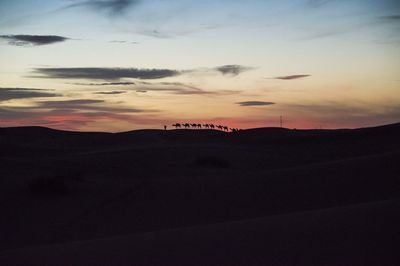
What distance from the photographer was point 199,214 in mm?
13977

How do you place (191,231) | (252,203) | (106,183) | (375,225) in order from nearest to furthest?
(375,225) < (191,231) < (252,203) < (106,183)

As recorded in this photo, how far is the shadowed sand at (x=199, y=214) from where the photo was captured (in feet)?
26.5

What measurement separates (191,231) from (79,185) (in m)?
8.79

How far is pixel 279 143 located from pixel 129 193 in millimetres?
27388

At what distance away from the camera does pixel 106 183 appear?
61.7 feet

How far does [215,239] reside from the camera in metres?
8.91

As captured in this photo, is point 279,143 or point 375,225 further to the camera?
point 279,143

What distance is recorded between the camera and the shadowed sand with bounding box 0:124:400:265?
8070 millimetres

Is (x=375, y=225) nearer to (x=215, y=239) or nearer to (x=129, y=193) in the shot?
(x=215, y=239)

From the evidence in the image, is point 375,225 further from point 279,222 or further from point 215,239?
point 215,239

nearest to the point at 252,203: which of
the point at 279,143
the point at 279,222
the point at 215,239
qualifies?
the point at 279,222

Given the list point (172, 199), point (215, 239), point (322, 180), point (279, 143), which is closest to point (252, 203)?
point (172, 199)

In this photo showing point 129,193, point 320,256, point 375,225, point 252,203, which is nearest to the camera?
point 320,256

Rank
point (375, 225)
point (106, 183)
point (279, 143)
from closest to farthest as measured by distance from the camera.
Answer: point (375, 225), point (106, 183), point (279, 143)
